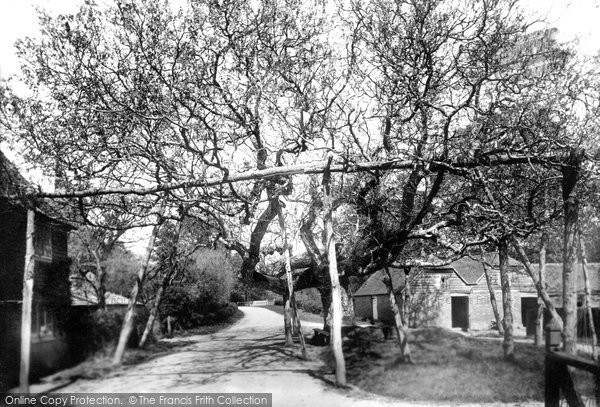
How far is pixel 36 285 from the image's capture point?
17.3 metres

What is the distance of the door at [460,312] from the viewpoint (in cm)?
3281

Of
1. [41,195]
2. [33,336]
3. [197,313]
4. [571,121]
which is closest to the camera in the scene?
[41,195]

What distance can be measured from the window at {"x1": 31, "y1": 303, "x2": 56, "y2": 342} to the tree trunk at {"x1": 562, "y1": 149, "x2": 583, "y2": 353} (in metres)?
16.3

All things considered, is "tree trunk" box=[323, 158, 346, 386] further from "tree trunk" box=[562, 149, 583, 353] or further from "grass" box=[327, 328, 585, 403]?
"tree trunk" box=[562, 149, 583, 353]

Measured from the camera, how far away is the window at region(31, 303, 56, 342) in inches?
636

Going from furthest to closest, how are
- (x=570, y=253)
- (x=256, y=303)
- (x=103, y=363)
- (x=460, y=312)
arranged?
(x=256, y=303)
(x=460, y=312)
(x=103, y=363)
(x=570, y=253)

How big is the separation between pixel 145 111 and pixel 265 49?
3.43 m

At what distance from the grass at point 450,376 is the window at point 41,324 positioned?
1071 cm

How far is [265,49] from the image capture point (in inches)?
436

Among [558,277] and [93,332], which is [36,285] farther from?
[558,277]

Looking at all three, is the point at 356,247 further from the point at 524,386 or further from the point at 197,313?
the point at 197,313

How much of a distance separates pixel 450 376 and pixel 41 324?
1515cm

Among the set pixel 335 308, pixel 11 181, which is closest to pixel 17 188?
pixel 11 181

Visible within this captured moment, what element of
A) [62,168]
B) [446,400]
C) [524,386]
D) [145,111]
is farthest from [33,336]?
[524,386]
